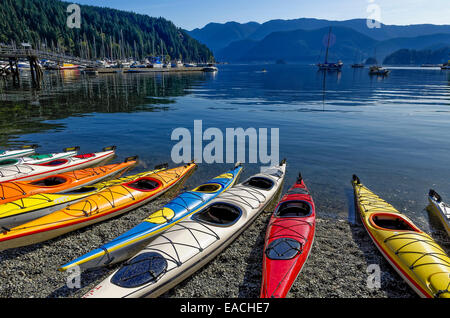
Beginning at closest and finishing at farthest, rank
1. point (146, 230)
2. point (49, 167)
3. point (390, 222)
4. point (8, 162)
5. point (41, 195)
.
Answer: point (146, 230) → point (390, 222) → point (41, 195) → point (8, 162) → point (49, 167)

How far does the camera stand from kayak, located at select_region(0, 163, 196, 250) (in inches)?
306

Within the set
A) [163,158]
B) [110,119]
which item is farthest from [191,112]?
[163,158]

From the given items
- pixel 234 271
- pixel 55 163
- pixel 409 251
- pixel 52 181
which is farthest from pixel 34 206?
pixel 409 251

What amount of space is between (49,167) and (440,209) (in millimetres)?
18218

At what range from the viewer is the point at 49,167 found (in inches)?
532

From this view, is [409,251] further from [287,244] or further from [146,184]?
[146,184]

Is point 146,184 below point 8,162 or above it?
below

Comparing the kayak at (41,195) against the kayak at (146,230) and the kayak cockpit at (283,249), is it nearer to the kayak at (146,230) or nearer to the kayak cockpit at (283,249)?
the kayak at (146,230)

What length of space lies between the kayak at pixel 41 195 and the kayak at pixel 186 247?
4.25 m

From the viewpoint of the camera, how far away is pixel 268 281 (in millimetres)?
6355

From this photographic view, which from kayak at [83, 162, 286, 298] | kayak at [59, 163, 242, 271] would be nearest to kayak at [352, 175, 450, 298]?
kayak at [83, 162, 286, 298]

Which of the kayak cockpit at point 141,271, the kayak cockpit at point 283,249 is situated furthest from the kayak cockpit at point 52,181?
the kayak cockpit at point 283,249

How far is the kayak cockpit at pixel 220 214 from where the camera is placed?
8.85m
